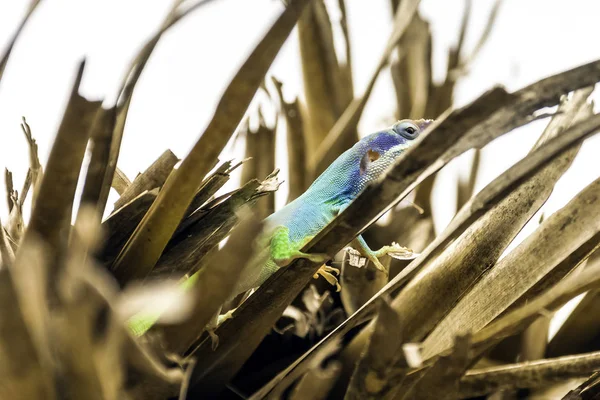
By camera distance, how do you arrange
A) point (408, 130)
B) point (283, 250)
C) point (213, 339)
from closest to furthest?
1. point (213, 339)
2. point (283, 250)
3. point (408, 130)

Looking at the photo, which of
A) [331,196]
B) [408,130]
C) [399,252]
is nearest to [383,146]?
[408,130]

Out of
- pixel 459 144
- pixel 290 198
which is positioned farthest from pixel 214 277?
pixel 290 198

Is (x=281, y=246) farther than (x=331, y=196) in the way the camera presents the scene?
No

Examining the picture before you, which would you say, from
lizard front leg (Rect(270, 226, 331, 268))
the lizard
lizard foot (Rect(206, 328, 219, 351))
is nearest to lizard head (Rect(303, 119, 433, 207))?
the lizard

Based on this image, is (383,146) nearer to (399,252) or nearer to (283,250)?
(399,252)

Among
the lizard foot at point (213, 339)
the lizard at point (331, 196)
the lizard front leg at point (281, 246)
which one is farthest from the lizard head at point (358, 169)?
the lizard foot at point (213, 339)

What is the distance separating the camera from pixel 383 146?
1.61m

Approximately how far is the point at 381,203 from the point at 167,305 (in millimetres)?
356

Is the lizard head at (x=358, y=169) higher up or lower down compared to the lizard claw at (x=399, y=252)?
higher up

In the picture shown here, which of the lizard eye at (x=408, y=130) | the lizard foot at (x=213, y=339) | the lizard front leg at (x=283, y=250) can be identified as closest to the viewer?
the lizard foot at (x=213, y=339)

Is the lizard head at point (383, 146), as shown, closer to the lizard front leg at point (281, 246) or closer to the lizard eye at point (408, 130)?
the lizard eye at point (408, 130)

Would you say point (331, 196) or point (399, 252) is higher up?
point (331, 196)

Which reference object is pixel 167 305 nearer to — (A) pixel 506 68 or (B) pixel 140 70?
(B) pixel 140 70

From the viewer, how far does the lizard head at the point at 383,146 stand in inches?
62.1
